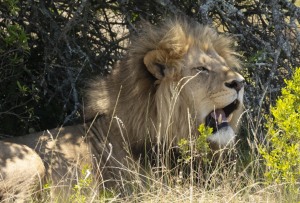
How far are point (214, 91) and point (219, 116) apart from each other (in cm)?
17

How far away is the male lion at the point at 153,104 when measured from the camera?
177 inches

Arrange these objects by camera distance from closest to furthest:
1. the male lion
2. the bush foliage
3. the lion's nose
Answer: the lion's nose → the male lion → the bush foliage

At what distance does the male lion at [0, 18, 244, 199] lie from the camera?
14.8 feet

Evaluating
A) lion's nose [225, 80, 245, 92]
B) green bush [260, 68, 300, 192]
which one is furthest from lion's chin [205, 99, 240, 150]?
green bush [260, 68, 300, 192]

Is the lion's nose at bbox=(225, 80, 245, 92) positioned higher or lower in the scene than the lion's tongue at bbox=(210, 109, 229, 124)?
higher

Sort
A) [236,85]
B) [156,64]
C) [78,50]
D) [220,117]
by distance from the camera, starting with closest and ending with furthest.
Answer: [236,85] < [220,117] < [156,64] < [78,50]

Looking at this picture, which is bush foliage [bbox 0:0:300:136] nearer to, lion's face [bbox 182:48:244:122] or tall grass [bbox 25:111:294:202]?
lion's face [bbox 182:48:244:122]

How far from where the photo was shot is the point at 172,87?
15.0 feet

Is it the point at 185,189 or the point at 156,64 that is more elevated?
the point at 156,64

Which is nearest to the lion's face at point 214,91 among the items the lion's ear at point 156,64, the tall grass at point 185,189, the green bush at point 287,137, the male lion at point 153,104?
the male lion at point 153,104

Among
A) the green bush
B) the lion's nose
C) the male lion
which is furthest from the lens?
the male lion

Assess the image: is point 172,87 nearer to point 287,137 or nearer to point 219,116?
point 219,116

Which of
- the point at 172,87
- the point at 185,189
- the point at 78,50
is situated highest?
the point at 78,50

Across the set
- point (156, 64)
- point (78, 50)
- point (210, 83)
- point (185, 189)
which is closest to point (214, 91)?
point (210, 83)
